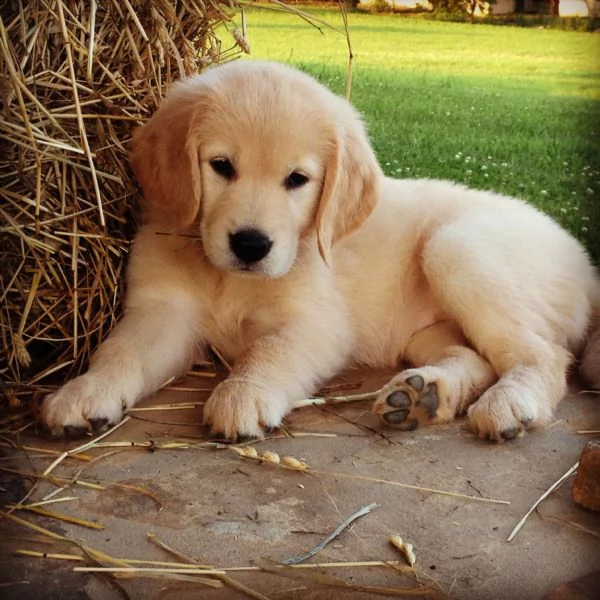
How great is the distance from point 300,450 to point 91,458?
2.12 feet

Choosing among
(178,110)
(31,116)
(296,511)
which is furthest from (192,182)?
(296,511)

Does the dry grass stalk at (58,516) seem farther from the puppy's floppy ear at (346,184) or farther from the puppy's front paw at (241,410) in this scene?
the puppy's floppy ear at (346,184)

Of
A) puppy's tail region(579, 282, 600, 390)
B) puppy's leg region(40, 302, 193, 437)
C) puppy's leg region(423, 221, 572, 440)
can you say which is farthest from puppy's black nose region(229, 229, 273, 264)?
puppy's tail region(579, 282, 600, 390)

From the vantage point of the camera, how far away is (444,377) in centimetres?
306

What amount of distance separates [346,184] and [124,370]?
106 cm

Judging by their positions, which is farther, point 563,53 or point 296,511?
point 563,53

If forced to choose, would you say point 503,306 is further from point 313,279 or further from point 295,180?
point 295,180

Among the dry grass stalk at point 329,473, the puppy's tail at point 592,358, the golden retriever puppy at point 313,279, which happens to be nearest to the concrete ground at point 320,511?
the dry grass stalk at point 329,473

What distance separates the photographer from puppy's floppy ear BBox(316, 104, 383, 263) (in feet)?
10.6

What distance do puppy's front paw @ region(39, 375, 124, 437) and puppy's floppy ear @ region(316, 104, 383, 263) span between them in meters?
0.95

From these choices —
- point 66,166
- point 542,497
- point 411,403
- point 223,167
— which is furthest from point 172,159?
point 542,497

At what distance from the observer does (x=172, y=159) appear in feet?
10.1

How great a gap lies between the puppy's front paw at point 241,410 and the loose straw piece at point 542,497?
33.7 inches

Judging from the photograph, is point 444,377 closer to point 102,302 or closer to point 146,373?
point 146,373
